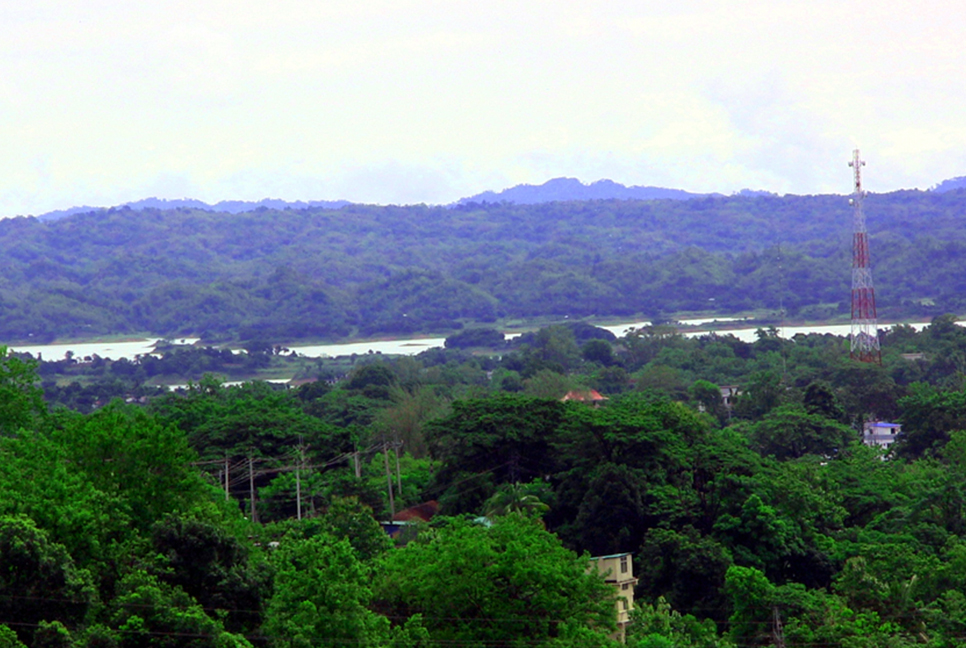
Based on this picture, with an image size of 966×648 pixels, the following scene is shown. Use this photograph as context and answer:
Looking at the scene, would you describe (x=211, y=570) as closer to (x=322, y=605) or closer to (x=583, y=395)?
(x=322, y=605)

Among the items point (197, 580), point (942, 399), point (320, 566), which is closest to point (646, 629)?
point (320, 566)

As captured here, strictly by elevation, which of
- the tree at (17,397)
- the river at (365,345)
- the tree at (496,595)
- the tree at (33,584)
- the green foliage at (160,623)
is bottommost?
the river at (365,345)

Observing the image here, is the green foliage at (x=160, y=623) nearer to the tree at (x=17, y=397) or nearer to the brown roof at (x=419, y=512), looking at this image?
the brown roof at (x=419, y=512)

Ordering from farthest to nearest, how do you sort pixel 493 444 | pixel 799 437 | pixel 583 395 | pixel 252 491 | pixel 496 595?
pixel 583 395
pixel 799 437
pixel 493 444
pixel 252 491
pixel 496 595

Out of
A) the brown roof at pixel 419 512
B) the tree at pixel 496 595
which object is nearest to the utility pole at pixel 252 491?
the brown roof at pixel 419 512

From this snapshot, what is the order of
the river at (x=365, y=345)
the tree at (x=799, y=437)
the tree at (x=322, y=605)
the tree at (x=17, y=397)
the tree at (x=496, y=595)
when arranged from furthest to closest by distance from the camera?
the river at (x=365, y=345) → the tree at (x=799, y=437) → the tree at (x=17, y=397) → the tree at (x=496, y=595) → the tree at (x=322, y=605)

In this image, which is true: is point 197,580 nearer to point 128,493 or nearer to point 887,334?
point 128,493

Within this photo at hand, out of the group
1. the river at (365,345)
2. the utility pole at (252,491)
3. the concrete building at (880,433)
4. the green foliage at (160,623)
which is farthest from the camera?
the river at (365,345)

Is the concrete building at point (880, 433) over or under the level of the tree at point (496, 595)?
under

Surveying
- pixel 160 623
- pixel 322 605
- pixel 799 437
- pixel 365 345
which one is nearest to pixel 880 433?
pixel 799 437
